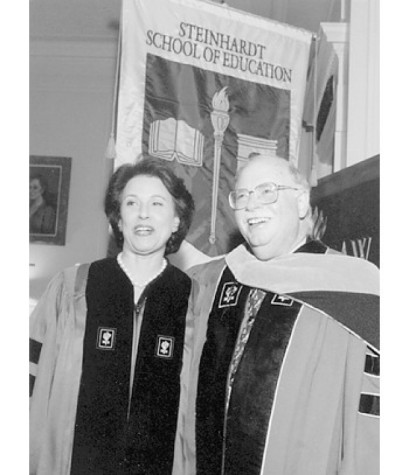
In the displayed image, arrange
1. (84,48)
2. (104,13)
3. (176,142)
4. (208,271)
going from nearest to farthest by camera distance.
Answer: (208,271) → (176,142) → (104,13) → (84,48)

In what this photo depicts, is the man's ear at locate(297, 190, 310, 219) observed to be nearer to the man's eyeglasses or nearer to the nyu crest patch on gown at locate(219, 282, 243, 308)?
the man's eyeglasses

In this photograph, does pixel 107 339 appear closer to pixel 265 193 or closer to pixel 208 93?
pixel 265 193

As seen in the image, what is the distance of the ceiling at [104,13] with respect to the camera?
261cm

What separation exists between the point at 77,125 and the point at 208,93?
150cm

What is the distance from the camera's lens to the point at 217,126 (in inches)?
81.3

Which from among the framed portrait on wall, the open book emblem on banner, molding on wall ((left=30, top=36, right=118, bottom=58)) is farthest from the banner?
molding on wall ((left=30, top=36, right=118, bottom=58))

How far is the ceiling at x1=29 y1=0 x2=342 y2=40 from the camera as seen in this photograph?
261 cm

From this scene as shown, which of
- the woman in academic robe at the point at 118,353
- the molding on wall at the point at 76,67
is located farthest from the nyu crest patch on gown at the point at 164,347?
the molding on wall at the point at 76,67

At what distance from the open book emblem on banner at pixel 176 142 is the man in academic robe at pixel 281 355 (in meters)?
0.59

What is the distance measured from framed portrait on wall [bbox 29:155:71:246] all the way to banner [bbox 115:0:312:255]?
68 centimetres

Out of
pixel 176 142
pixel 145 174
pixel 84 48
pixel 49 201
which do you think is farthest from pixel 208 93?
pixel 84 48

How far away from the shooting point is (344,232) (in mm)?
1774

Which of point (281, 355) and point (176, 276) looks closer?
point (281, 355)
